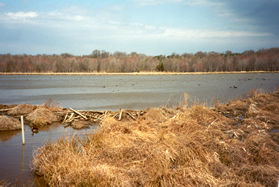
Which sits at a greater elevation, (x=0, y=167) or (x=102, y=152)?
(x=102, y=152)

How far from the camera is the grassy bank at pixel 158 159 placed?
6797 mm

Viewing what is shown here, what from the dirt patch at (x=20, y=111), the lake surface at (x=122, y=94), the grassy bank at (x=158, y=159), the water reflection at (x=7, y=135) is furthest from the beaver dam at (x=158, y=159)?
the lake surface at (x=122, y=94)

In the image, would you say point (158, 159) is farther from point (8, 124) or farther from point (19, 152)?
point (8, 124)

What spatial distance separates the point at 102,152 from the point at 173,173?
8.28 feet

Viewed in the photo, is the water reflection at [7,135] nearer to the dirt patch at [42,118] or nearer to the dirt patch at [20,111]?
the dirt patch at [42,118]

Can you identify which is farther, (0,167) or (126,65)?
(126,65)

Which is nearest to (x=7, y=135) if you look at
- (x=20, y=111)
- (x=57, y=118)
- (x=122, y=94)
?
(x=57, y=118)

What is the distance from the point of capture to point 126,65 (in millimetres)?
126312

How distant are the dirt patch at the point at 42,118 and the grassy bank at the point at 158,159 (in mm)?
5776

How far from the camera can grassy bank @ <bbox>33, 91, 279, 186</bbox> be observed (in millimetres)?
6797

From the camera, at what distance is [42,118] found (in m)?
15.8

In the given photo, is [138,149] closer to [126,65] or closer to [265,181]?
[265,181]

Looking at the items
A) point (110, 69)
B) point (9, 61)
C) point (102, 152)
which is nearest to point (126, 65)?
point (110, 69)

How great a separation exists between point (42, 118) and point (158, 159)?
398 inches
